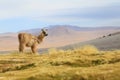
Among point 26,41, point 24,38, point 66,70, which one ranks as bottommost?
point 66,70

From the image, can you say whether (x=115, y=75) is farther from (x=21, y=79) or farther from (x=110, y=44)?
(x=110, y=44)

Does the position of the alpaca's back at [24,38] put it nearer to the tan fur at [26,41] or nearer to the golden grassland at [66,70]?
the tan fur at [26,41]

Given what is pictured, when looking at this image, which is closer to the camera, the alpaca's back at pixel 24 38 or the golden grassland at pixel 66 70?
the golden grassland at pixel 66 70

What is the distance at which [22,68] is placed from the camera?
27.3 meters

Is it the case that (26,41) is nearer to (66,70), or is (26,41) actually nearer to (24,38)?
(24,38)

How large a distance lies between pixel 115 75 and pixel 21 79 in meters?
4.54

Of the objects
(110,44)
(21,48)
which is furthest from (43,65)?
(110,44)

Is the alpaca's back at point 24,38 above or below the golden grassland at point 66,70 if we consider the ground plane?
above

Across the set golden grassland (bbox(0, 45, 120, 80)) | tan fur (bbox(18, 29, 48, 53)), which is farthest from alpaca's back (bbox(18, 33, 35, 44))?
golden grassland (bbox(0, 45, 120, 80))

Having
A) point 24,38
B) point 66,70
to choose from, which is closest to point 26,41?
point 24,38

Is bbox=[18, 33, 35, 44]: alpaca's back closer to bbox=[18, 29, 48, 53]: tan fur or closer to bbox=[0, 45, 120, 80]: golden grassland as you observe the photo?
bbox=[18, 29, 48, 53]: tan fur

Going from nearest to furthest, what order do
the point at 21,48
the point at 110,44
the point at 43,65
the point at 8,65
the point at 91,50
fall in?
the point at 43,65 → the point at 8,65 → the point at 91,50 → the point at 21,48 → the point at 110,44

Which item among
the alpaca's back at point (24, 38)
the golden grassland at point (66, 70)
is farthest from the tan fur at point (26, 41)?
the golden grassland at point (66, 70)

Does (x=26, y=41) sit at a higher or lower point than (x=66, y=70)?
higher
